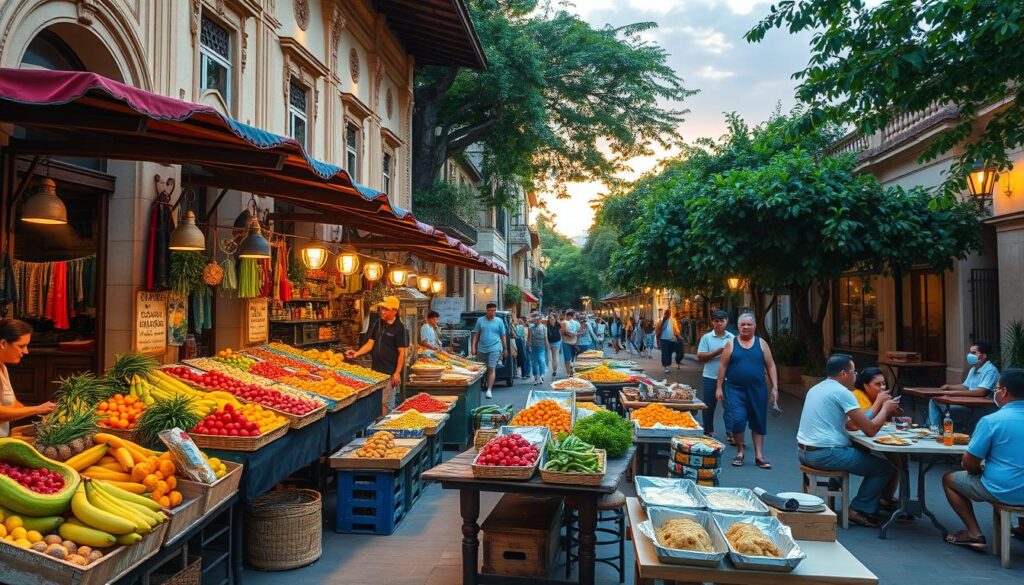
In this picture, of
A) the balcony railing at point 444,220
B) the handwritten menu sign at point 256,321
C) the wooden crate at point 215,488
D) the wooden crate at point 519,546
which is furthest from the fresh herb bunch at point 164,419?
the balcony railing at point 444,220

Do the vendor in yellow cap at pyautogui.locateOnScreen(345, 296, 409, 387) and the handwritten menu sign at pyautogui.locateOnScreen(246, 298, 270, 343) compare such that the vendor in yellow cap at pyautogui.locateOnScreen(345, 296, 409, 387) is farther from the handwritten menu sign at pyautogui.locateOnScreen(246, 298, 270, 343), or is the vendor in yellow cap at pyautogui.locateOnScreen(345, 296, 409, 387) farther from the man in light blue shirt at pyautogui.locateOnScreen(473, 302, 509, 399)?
the man in light blue shirt at pyautogui.locateOnScreen(473, 302, 509, 399)

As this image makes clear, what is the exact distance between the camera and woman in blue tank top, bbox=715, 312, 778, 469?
8.59 m

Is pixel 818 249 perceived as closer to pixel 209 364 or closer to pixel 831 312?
pixel 831 312

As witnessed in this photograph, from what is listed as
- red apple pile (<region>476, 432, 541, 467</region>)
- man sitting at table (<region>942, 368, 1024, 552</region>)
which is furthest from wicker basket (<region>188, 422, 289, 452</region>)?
man sitting at table (<region>942, 368, 1024, 552</region>)

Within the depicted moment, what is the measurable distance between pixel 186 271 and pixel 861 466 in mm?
7536

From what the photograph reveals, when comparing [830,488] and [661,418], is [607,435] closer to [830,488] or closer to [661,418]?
[661,418]

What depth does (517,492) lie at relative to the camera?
4.81m

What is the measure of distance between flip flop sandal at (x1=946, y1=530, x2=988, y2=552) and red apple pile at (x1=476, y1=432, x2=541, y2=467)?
4.06 meters

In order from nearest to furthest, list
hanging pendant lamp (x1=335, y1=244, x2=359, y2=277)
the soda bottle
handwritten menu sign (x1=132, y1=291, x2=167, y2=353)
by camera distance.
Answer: the soda bottle → handwritten menu sign (x1=132, y1=291, x2=167, y2=353) → hanging pendant lamp (x1=335, y1=244, x2=359, y2=277)

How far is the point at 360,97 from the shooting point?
14.6 metres

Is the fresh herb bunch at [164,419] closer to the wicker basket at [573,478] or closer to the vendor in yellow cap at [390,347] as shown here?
the wicker basket at [573,478]

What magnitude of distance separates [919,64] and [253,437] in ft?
28.2

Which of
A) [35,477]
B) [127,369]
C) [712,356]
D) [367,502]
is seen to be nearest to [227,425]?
[127,369]

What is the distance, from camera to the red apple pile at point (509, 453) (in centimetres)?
482
